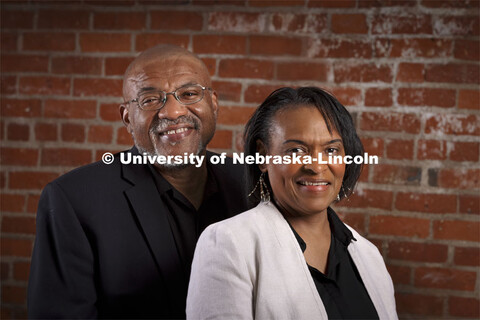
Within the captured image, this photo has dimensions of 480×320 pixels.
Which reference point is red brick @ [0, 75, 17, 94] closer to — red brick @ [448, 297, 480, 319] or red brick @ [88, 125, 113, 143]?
red brick @ [88, 125, 113, 143]

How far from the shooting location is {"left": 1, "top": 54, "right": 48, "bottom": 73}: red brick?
219 centimetres

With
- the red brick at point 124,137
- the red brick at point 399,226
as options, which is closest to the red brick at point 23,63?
the red brick at point 124,137

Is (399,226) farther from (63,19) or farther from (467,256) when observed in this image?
(63,19)

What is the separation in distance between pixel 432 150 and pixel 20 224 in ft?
6.61

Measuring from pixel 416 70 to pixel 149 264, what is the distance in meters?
1.43

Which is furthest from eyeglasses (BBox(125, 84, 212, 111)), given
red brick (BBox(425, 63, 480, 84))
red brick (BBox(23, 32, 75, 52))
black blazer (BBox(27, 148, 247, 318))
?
red brick (BBox(425, 63, 480, 84))

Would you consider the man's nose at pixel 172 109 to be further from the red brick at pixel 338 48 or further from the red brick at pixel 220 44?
the red brick at pixel 338 48

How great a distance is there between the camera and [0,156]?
7.25ft

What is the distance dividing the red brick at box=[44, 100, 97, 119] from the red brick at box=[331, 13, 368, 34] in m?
1.21

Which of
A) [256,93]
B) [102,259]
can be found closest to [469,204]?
[256,93]

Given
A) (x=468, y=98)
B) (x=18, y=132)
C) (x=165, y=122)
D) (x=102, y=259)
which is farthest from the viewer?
(x=18, y=132)

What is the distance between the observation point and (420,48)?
6.59 feet

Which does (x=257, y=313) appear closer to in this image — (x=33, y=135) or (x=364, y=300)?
(x=364, y=300)

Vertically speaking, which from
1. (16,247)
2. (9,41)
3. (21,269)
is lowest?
(21,269)
